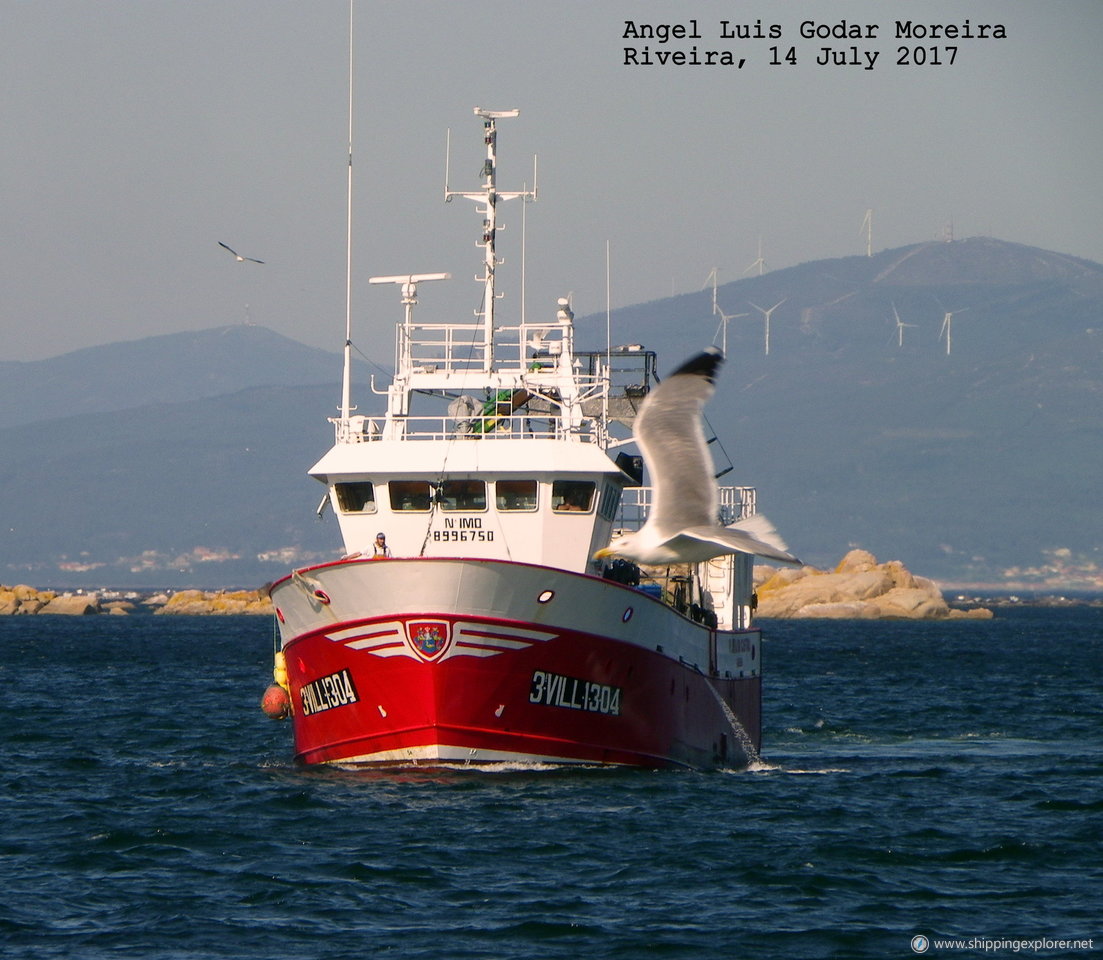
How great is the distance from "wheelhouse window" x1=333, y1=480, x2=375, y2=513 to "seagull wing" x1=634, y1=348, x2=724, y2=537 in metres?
12.1

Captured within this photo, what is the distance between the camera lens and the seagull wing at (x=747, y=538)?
723 inches

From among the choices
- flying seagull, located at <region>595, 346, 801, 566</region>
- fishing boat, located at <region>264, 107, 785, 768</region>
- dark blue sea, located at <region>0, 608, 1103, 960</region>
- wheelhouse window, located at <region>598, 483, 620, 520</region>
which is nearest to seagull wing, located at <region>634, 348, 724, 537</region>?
flying seagull, located at <region>595, 346, 801, 566</region>

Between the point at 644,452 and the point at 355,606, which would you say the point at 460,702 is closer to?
Result: the point at 355,606

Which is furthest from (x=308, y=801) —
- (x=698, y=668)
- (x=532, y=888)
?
(x=698, y=668)

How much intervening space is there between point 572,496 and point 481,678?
4604 millimetres

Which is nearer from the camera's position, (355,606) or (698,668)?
(355,606)

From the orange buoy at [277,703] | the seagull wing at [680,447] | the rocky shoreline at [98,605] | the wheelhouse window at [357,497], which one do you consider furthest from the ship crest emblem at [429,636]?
the rocky shoreline at [98,605]

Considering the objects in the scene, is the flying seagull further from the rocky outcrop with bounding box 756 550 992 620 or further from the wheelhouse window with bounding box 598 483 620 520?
the rocky outcrop with bounding box 756 550 992 620

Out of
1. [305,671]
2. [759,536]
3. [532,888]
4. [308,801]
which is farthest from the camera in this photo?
[305,671]

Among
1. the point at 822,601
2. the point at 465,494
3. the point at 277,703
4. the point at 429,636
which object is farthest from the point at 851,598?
the point at 429,636

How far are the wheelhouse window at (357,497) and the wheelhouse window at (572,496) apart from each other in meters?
3.10

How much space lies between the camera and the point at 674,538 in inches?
774

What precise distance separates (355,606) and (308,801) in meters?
2.96

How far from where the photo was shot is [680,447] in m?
19.6
